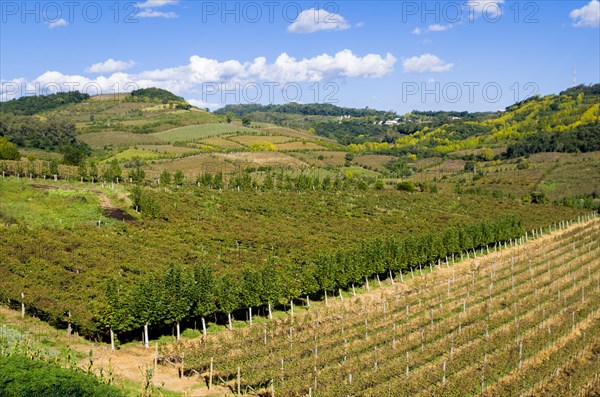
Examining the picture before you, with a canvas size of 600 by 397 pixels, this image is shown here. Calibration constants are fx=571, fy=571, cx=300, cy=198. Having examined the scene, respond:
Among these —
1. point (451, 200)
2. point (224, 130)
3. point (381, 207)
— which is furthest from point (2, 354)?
point (224, 130)

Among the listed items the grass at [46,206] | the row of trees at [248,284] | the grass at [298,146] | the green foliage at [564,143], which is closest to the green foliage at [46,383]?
Answer: the row of trees at [248,284]

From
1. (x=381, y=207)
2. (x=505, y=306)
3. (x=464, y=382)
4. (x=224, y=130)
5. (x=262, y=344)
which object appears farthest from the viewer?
(x=224, y=130)

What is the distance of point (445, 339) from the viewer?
1332 inches

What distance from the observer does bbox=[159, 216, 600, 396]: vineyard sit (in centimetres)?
2742

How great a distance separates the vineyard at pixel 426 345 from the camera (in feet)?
90.0

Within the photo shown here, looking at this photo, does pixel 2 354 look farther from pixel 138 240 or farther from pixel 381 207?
pixel 381 207

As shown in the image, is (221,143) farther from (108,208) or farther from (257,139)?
(108,208)

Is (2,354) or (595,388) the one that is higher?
(2,354)

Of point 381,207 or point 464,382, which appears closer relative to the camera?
point 464,382

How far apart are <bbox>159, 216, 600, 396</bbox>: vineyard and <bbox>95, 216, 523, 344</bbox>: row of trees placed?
1949 millimetres

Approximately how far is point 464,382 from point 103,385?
16.5 meters

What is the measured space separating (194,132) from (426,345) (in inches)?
6206

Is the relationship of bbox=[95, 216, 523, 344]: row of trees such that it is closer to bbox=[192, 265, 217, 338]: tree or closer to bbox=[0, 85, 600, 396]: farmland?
bbox=[192, 265, 217, 338]: tree

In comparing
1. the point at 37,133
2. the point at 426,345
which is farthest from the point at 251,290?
the point at 37,133
